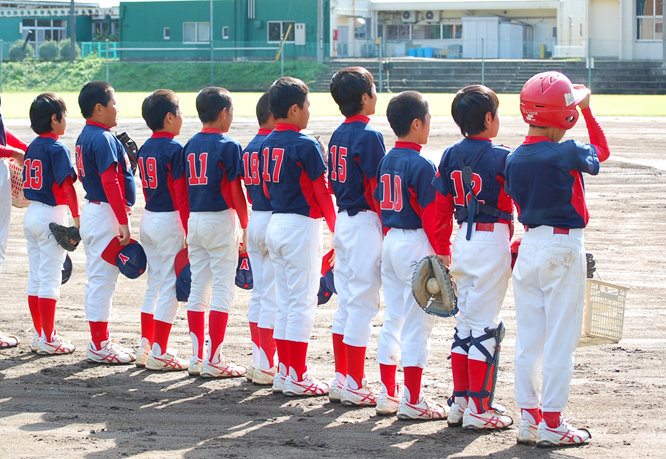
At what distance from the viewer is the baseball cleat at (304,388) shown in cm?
548

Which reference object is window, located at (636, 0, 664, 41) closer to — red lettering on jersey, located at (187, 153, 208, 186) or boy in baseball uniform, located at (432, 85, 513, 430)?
red lettering on jersey, located at (187, 153, 208, 186)

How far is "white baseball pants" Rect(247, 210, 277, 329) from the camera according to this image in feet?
18.5

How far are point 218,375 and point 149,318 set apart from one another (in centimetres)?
82

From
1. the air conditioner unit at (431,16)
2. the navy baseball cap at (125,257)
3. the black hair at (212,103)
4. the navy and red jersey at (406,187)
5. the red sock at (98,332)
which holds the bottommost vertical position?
the red sock at (98,332)

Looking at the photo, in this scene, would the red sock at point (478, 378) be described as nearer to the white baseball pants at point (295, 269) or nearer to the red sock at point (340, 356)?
the red sock at point (340, 356)

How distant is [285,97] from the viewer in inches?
212

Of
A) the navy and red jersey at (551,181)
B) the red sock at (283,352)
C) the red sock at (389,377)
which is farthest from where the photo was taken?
the red sock at (283,352)

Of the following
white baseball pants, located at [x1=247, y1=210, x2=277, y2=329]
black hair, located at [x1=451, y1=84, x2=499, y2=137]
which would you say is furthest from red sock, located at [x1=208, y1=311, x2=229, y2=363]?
black hair, located at [x1=451, y1=84, x2=499, y2=137]

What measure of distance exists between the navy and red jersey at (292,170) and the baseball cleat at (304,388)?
1129 mm

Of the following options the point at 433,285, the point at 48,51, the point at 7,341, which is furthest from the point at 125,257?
the point at 48,51

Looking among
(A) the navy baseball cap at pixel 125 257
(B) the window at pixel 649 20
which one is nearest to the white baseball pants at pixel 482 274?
(A) the navy baseball cap at pixel 125 257

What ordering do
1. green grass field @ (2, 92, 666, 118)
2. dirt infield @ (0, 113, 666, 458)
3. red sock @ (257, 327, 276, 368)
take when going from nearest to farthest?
1. dirt infield @ (0, 113, 666, 458)
2. red sock @ (257, 327, 276, 368)
3. green grass field @ (2, 92, 666, 118)

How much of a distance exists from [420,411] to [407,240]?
1.05 m

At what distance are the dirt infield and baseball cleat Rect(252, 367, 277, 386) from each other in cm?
9
